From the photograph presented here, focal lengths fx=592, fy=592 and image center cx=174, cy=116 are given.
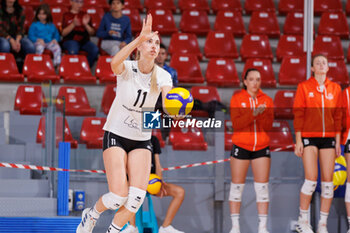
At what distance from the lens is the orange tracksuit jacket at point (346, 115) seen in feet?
24.5

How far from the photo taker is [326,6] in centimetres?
1229

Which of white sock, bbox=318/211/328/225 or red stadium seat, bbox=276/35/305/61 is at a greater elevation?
red stadium seat, bbox=276/35/305/61

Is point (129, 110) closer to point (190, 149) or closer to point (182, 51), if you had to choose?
point (190, 149)

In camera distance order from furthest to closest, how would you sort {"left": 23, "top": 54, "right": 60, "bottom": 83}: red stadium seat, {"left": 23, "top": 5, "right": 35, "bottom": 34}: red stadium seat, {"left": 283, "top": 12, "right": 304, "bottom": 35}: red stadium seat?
{"left": 283, "top": 12, "right": 304, "bottom": 35}: red stadium seat < {"left": 23, "top": 5, "right": 35, "bottom": 34}: red stadium seat < {"left": 23, "top": 54, "right": 60, "bottom": 83}: red stadium seat

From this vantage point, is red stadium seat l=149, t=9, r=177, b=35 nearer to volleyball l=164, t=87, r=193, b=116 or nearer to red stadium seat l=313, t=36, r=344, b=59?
red stadium seat l=313, t=36, r=344, b=59

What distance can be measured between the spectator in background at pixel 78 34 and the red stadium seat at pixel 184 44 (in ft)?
4.75

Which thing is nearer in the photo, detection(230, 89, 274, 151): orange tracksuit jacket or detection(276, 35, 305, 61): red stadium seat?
detection(230, 89, 274, 151): orange tracksuit jacket

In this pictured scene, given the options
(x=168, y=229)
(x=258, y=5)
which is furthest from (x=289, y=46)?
(x=168, y=229)

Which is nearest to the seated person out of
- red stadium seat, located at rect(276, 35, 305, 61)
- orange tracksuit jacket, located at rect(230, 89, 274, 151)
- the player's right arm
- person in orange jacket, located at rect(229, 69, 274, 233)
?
person in orange jacket, located at rect(229, 69, 274, 233)

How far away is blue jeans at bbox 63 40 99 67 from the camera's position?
408 inches

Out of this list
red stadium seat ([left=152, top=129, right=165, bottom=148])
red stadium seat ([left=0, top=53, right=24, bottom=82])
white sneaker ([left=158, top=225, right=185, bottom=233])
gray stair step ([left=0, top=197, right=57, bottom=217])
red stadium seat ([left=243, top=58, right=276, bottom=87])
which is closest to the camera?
gray stair step ([left=0, top=197, right=57, bottom=217])

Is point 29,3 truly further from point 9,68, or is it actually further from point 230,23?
point 230,23

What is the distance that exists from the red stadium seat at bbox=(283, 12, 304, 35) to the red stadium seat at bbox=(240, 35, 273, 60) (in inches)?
32.3

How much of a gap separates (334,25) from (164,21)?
3369mm
